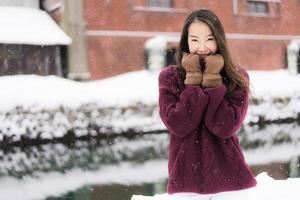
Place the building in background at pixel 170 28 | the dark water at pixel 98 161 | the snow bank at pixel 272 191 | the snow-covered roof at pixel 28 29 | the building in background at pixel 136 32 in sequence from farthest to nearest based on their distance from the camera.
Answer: the building in background at pixel 170 28, the building in background at pixel 136 32, the snow-covered roof at pixel 28 29, the dark water at pixel 98 161, the snow bank at pixel 272 191

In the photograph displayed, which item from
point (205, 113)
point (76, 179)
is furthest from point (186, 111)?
point (76, 179)

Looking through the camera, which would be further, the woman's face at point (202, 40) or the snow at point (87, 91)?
the snow at point (87, 91)

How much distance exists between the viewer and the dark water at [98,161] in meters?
7.61

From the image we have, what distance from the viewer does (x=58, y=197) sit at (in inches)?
290

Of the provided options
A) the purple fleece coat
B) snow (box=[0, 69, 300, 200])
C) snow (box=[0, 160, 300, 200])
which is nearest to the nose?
the purple fleece coat

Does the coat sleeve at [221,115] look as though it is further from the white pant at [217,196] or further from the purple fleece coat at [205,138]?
the white pant at [217,196]

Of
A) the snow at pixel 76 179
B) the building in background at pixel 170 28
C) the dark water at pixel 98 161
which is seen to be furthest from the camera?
the building in background at pixel 170 28

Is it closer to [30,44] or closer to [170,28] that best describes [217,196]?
[30,44]

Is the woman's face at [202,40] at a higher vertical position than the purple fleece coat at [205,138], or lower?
higher

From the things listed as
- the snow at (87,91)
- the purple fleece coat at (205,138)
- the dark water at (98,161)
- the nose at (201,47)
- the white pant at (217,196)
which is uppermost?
the nose at (201,47)

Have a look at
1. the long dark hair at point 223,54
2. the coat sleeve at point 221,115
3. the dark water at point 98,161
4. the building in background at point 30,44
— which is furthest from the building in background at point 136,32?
the coat sleeve at point 221,115

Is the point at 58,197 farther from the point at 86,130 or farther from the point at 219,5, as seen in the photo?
the point at 219,5

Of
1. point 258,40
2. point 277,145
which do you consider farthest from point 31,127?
point 258,40

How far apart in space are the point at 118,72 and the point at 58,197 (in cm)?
1084
